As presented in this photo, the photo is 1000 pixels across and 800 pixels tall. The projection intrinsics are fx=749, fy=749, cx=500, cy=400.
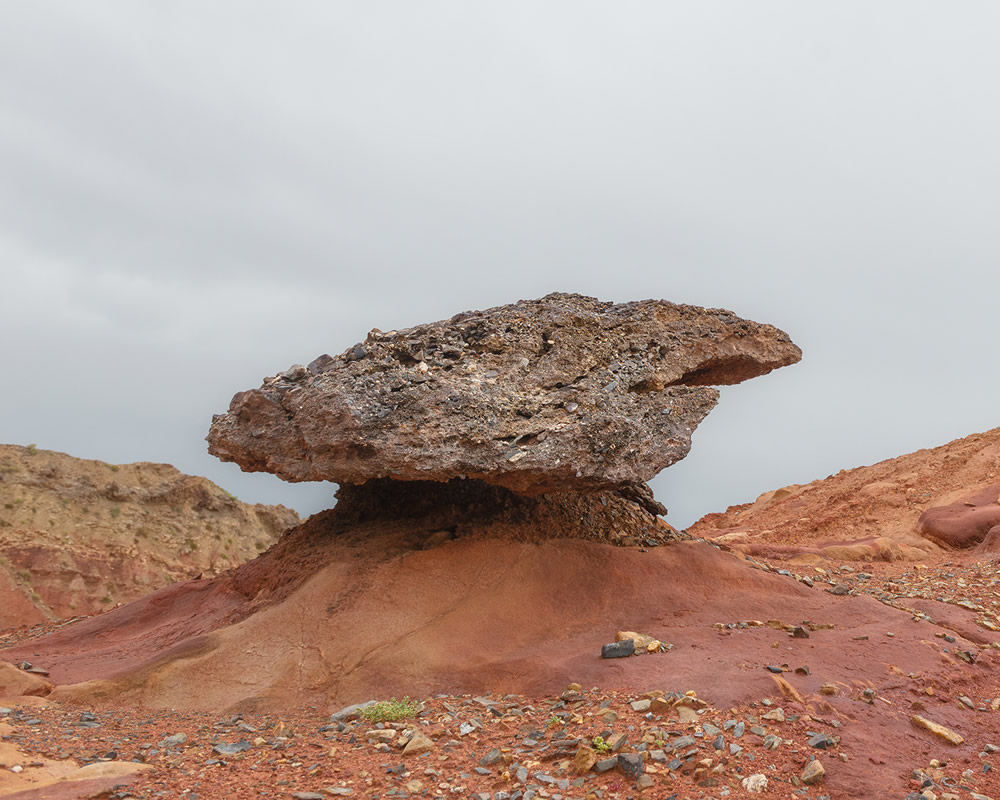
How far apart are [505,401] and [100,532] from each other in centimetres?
1628

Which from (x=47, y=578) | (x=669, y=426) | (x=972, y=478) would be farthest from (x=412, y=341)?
(x=972, y=478)

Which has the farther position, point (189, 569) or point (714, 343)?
point (189, 569)

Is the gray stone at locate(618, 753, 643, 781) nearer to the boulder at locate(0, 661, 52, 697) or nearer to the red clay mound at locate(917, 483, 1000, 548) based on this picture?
the boulder at locate(0, 661, 52, 697)

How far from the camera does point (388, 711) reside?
6.60 meters

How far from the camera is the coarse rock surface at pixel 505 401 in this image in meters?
8.04

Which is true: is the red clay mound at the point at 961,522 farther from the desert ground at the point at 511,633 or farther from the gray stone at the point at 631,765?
the gray stone at the point at 631,765

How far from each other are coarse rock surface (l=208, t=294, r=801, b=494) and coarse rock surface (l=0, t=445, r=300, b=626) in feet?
39.3

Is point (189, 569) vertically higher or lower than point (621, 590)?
higher

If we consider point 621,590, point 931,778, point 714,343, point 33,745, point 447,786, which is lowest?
point 931,778

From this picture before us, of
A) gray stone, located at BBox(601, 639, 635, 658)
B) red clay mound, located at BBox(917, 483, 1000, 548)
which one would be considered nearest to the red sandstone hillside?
red clay mound, located at BBox(917, 483, 1000, 548)

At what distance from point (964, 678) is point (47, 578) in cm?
1940

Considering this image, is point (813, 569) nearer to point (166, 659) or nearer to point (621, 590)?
point (621, 590)

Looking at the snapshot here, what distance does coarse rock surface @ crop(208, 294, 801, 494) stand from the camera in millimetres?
8039

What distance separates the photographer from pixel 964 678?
7395mm
